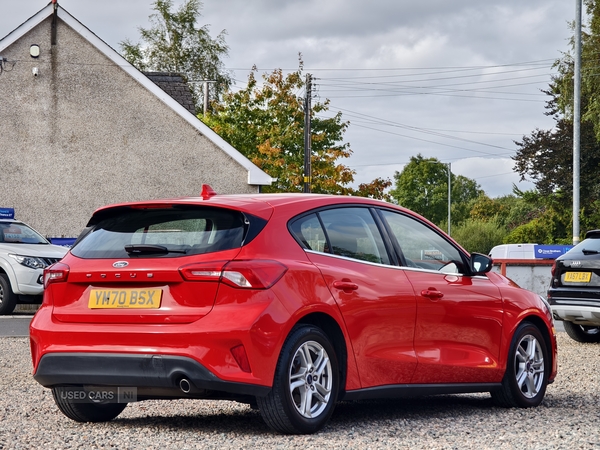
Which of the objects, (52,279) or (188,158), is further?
(188,158)

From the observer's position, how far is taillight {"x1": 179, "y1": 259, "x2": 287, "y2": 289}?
6031 millimetres

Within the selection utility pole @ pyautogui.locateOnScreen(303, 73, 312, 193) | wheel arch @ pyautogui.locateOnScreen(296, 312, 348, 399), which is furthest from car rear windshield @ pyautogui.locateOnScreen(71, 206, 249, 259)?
utility pole @ pyautogui.locateOnScreen(303, 73, 312, 193)

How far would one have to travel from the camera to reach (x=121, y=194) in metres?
31.8

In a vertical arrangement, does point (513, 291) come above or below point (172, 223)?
below

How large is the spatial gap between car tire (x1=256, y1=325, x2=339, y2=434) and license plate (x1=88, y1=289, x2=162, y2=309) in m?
0.83

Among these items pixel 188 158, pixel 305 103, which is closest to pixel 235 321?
pixel 188 158

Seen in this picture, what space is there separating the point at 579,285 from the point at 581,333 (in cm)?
140

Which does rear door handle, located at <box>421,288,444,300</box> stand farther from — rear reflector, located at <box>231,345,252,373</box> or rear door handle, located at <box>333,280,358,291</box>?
rear reflector, located at <box>231,345,252,373</box>

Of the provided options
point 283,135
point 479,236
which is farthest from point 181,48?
point 479,236

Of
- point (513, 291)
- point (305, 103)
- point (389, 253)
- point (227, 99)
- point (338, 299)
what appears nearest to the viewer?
point (338, 299)

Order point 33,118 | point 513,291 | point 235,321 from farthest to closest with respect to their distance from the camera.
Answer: point 33,118 < point 513,291 < point 235,321

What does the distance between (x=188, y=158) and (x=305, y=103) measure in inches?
422

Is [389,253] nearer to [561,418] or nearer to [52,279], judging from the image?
[561,418]

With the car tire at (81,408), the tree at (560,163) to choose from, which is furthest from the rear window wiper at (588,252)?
the tree at (560,163)
